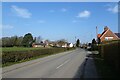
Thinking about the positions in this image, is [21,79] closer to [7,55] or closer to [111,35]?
[7,55]

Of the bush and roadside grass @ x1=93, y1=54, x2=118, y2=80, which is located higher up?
the bush

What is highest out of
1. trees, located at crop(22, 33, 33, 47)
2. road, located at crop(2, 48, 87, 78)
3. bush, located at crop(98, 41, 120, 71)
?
trees, located at crop(22, 33, 33, 47)

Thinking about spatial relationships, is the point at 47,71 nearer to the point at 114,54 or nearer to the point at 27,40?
the point at 114,54

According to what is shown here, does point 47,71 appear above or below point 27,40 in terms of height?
below

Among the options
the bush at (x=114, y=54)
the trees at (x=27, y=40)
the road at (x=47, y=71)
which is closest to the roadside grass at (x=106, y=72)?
the bush at (x=114, y=54)

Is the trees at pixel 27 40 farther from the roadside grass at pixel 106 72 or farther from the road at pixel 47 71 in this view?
the roadside grass at pixel 106 72

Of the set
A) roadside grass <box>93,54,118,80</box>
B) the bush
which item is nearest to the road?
roadside grass <box>93,54,118,80</box>

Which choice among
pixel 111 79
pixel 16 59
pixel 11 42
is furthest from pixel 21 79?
pixel 11 42

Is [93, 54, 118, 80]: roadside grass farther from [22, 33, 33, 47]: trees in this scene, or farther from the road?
[22, 33, 33, 47]: trees

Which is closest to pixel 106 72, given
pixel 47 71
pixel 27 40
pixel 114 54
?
pixel 114 54

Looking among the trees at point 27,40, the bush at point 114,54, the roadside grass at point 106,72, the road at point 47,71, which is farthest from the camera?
the trees at point 27,40

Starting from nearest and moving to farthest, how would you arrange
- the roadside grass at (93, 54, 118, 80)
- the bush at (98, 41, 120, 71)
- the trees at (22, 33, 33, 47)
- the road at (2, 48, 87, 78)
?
1. the roadside grass at (93, 54, 118, 80)
2. the road at (2, 48, 87, 78)
3. the bush at (98, 41, 120, 71)
4. the trees at (22, 33, 33, 47)

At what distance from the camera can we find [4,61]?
2316 cm

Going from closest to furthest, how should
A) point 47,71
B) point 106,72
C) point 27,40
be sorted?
1. point 106,72
2. point 47,71
3. point 27,40
